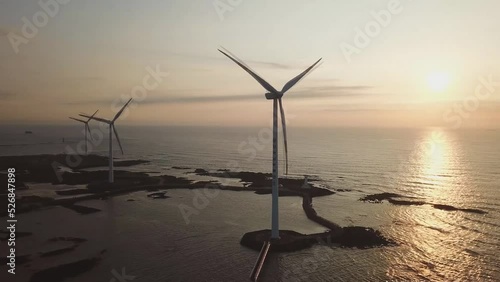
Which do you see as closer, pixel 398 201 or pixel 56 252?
pixel 56 252

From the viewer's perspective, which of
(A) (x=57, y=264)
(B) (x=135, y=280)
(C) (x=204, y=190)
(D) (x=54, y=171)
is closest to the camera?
(B) (x=135, y=280)

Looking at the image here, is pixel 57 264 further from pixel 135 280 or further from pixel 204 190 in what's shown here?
pixel 204 190

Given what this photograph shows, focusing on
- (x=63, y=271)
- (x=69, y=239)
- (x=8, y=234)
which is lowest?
(x=63, y=271)

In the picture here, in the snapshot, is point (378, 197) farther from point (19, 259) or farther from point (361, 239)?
point (19, 259)

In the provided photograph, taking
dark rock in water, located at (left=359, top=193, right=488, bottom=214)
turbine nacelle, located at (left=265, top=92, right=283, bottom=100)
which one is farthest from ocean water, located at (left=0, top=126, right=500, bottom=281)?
turbine nacelle, located at (left=265, top=92, right=283, bottom=100)

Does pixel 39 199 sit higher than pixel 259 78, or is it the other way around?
pixel 259 78

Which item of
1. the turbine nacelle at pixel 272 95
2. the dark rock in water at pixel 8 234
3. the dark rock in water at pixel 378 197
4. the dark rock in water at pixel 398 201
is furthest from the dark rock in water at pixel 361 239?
the dark rock in water at pixel 8 234

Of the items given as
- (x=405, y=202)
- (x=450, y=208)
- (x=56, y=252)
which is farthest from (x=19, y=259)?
(x=450, y=208)

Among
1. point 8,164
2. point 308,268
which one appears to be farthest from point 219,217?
point 8,164

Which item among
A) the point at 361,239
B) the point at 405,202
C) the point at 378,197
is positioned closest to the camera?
the point at 361,239
